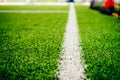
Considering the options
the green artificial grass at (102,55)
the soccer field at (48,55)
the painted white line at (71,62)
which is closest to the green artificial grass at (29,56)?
the soccer field at (48,55)

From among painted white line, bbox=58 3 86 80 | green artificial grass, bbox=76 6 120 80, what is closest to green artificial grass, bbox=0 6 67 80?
painted white line, bbox=58 3 86 80

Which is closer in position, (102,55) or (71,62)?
(71,62)

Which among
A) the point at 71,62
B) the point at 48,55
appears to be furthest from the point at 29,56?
the point at 71,62

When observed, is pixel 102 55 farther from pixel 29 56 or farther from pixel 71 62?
pixel 29 56

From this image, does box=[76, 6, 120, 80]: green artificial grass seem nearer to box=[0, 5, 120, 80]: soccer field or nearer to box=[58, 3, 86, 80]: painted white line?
box=[0, 5, 120, 80]: soccer field

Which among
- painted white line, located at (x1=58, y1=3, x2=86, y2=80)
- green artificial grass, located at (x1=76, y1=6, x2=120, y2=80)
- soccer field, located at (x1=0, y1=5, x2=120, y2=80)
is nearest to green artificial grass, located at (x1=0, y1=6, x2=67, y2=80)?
soccer field, located at (x1=0, y1=5, x2=120, y2=80)

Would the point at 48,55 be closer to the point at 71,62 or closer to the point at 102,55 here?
the point at 71,62

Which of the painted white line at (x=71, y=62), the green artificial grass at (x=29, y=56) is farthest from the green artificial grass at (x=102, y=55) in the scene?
the green artificial grass at (x=29, y=56)

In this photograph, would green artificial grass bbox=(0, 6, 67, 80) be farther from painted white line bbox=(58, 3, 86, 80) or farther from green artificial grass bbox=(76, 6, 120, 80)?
green artificial grass bbox=(76, 6, 120, 80)

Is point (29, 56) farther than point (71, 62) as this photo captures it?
Yes

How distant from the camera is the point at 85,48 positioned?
4.38 metres

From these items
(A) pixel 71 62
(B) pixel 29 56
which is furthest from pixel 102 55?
(B) pixel 29 56

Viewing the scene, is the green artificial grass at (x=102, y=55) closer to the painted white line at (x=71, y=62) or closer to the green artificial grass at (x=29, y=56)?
the painted white line at (x=71, y=62)

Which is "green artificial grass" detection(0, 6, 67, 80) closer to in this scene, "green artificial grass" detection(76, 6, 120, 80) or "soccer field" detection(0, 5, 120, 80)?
"soccer field" detection(0, 5, 120, 80)
